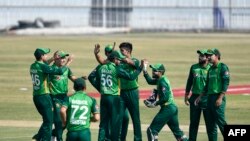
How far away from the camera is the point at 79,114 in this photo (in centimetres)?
2000

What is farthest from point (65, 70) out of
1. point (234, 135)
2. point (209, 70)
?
point (234, 135)

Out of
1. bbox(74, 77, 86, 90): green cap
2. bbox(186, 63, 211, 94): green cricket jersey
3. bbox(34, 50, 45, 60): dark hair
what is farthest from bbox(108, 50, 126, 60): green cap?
bbox(74, 77, 86, 90): green cap

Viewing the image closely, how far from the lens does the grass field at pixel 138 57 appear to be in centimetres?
3052

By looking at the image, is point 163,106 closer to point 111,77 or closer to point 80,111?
point 111,77

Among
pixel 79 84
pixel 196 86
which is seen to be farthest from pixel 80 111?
pixel 196 86

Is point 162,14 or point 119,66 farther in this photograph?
point 162,14

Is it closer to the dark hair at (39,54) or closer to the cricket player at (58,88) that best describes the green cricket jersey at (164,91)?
the cricket player at (58,88)

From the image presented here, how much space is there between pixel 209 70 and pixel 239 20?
6962cm

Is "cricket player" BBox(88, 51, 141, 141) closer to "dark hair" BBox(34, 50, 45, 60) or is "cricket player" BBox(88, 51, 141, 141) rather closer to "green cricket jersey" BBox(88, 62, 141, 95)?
"green cricket jersey" BBox(88, 62, 141, 95)

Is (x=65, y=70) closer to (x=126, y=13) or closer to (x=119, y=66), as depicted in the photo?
(x=119, y=66)

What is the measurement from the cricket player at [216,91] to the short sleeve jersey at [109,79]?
6.82 feet

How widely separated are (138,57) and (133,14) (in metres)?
38.8

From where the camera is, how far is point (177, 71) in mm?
47656

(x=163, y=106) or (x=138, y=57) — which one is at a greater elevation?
(x=163, y=106)
